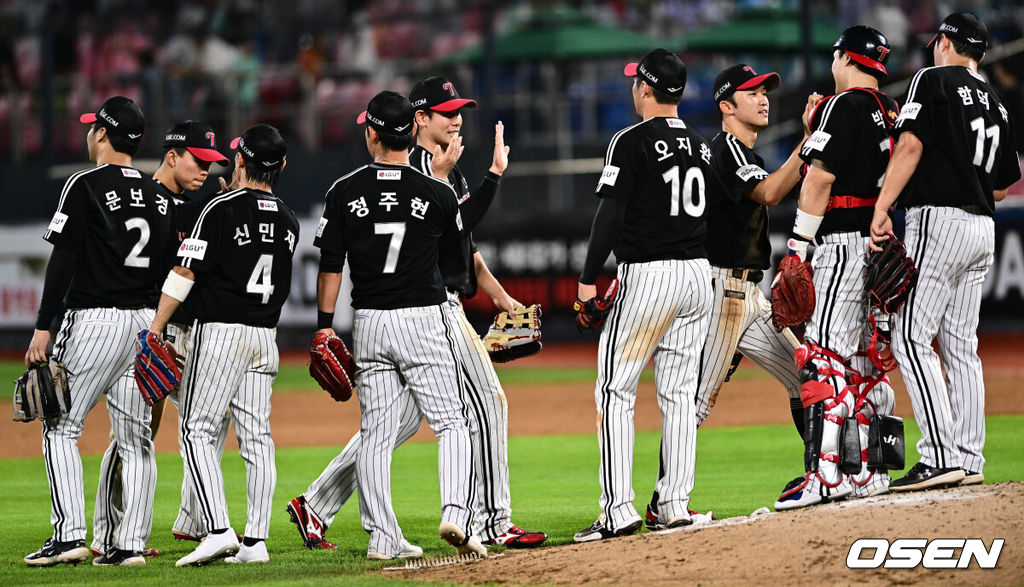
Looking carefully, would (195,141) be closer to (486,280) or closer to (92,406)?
(92,406)

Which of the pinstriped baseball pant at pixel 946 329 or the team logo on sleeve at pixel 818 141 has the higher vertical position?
the team logo on sleeve at pixel 818 141

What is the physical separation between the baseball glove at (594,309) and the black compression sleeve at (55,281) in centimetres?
242

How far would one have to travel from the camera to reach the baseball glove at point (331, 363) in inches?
236

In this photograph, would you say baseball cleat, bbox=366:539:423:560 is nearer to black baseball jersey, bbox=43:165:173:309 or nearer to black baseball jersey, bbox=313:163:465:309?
black baseball jersey, bbox=313:163:465:309

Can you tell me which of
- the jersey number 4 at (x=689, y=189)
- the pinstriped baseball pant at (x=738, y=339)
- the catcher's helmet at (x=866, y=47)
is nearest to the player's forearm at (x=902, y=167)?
the catcher's helmet at (x=866, y=47)

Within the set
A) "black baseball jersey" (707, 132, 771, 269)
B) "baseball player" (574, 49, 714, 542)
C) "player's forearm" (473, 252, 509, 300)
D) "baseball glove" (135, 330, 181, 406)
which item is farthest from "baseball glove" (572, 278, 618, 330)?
"baseball glove" (135, 330, 181, 406)

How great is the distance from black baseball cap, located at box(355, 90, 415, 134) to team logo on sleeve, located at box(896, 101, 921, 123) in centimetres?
232

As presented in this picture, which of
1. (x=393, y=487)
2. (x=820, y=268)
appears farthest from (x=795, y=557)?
(x=393, y=487)

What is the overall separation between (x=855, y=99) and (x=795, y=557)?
2408 millimetres

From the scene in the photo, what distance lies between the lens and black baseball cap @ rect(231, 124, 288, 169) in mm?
6125

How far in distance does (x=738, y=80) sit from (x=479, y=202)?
1625mm

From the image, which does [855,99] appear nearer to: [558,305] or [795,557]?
[795,557]

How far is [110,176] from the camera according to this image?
635cm

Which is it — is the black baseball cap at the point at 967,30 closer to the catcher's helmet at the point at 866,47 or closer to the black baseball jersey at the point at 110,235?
the catcher's helmet at the point at 866,47
